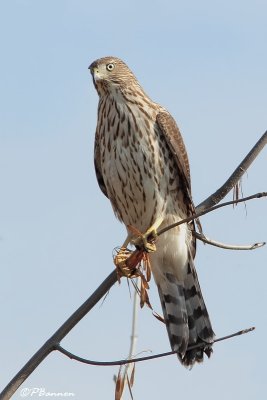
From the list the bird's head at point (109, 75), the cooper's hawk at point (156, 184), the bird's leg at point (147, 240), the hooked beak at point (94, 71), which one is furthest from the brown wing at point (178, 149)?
the hooked beak at point (94, 71)

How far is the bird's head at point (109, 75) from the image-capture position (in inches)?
231

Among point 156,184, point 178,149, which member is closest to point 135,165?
point 156,184

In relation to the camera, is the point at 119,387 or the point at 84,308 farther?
the point at 119,387

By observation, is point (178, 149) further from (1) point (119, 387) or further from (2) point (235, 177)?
(1) point (119, 387)

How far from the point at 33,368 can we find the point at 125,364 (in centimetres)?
49

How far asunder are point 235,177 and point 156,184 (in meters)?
1.29

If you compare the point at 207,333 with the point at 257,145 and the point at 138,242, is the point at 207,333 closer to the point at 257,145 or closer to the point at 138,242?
the point at 138,242

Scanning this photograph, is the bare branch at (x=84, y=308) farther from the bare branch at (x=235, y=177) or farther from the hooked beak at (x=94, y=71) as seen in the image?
the hooked beak at (x=94, y=71)

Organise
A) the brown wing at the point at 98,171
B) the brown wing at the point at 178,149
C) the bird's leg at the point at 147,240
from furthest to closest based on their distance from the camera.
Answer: the brown wing at the point at 98,171 → the brown wing at the point at 178,149 → the bird's leg at the point at 147,240

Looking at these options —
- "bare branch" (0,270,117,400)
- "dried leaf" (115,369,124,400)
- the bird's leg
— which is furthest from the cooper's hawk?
"bare branch" (0,270,117,400)

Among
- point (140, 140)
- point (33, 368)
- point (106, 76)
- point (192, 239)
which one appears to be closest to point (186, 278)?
point (192, 239)

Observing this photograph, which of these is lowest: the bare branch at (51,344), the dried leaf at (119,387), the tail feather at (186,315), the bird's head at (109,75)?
the dried leaf at (119,387)

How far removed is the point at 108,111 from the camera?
18.6ft

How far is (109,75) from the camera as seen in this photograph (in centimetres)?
591
